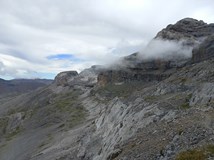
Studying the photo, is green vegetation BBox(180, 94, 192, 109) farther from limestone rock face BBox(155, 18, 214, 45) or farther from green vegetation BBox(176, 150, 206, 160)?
limestone rock face BBox(155, 18, 214, 45)

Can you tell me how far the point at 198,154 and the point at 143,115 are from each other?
2682 cm

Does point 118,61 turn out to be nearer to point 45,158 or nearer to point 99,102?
point 99,102

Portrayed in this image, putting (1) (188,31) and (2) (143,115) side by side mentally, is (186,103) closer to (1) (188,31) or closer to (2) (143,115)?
(2) (143,115)

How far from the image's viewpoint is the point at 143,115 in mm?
58719

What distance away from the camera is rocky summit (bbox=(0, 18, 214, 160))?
3953 cm

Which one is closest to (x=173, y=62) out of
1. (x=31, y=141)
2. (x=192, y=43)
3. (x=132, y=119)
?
(x=192, y=43)

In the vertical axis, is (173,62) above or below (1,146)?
above

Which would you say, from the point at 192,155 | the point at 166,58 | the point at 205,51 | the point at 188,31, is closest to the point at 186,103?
the point at 192,155

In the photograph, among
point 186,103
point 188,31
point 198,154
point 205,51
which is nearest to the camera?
point 198,154

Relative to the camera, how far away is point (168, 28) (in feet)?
587

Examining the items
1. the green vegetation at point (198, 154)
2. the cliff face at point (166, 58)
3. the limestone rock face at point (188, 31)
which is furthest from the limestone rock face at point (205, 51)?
the green vegetation at point (198, 154)

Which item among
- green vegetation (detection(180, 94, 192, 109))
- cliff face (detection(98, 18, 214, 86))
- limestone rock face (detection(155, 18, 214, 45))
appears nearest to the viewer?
green vegetation (detection(180, 94, 192, 109))

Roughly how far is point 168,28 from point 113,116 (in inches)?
4354

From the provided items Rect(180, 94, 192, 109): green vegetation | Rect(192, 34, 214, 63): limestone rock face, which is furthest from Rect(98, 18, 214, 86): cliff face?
Rect(180, 94, 192, 109): green vegetation
